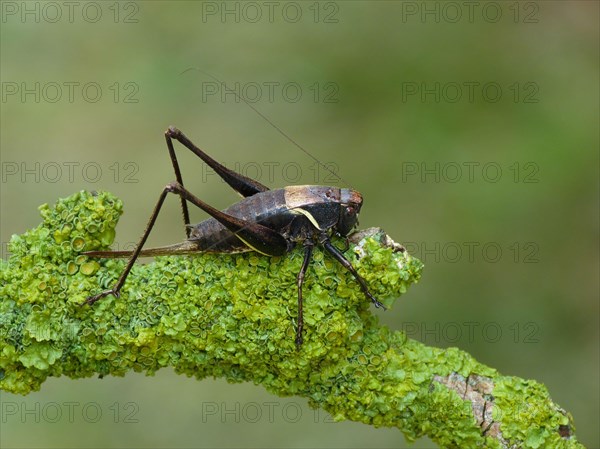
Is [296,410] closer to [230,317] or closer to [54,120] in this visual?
[230,317]

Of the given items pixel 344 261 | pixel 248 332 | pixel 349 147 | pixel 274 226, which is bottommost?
pixel 248 332

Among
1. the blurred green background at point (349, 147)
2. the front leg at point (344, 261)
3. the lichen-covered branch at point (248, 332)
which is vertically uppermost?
the blurred green background at point (349, 147)

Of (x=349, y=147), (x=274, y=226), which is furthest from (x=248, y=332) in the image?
(x=349, y=147)

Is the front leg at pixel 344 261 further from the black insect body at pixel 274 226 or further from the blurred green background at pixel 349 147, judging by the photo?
the blurred green background at pixel 349 147

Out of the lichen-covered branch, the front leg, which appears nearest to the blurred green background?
the lichen-covered branch

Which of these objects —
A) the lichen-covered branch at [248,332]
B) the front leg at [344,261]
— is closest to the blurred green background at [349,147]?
the lichen-covered branch at [248,332]

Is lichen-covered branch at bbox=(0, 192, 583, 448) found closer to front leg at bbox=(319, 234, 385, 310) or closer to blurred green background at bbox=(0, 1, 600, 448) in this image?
front leg at bbox=(319, 234, 385, 310)

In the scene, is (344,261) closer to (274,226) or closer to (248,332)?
(274,226)
